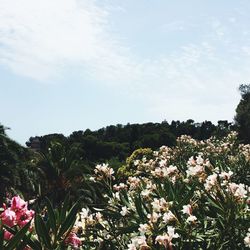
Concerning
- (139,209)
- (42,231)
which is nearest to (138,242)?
(42,231)

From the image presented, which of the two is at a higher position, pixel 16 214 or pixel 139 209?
pixel 139 209

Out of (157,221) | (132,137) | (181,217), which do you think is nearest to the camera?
(157,221)

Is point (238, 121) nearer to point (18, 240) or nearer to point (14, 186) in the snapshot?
point (14, 186)

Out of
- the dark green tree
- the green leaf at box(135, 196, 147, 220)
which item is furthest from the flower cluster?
the dark green tree

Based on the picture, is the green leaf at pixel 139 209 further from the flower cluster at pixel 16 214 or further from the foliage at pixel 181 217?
the flower cluster at pixel 16 214

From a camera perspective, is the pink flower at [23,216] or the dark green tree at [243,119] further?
the dark green tree at [243,119]

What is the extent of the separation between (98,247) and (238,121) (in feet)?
161

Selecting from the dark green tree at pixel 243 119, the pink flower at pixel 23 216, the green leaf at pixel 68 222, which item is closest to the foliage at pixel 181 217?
the green leaf at pixel 68 222

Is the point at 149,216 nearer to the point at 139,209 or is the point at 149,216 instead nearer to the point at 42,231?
the point at 139,209

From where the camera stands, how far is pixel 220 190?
588 cm

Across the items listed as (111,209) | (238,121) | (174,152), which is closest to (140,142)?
(238,121)

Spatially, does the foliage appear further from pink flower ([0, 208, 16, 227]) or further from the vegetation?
pink flower ([0, 208, 16, 227])

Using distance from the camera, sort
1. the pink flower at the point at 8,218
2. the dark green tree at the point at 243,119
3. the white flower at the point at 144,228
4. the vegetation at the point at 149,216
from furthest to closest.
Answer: the dark green tree at the point at 243,119 < the white flower at the point at 144,228 < the vegetation at the point at 149,216 < the pink flower at the point at 8,218

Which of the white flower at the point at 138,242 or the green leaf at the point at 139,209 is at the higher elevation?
the green leaf at the point at 139,209
